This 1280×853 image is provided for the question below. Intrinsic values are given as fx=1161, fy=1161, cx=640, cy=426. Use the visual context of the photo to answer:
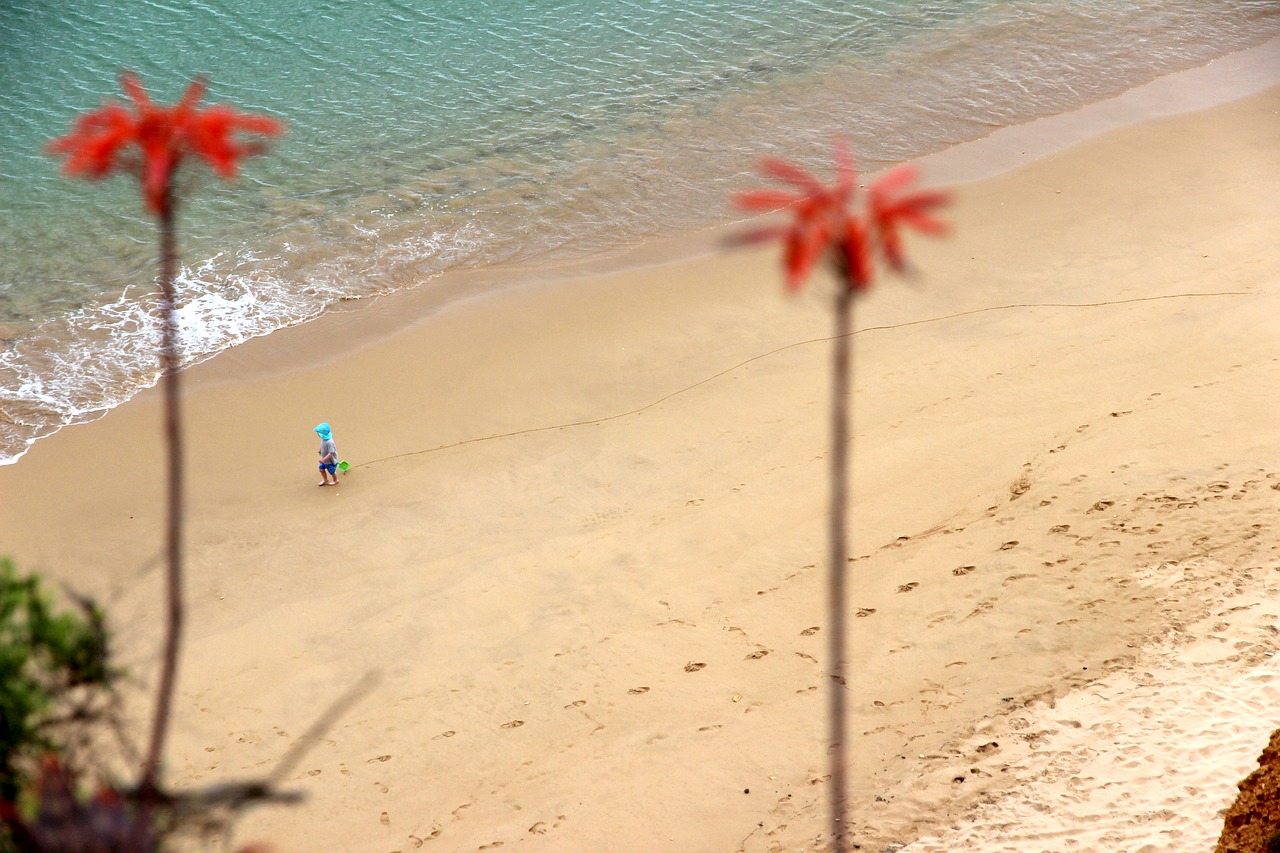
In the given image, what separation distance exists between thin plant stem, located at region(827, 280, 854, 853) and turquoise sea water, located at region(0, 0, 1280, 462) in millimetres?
5730

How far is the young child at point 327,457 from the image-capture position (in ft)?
41.9

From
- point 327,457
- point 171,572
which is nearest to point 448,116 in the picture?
point 327,457

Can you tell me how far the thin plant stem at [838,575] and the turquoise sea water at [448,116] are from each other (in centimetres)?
573

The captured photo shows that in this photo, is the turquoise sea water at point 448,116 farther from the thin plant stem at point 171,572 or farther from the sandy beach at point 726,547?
the thin plant stem at point 171,572

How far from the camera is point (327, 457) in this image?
1289cm

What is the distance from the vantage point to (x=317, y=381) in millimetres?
14836

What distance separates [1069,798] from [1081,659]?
1660 mm

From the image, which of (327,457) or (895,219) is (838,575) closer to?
(327,457)

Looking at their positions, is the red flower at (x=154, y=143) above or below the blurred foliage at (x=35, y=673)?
above

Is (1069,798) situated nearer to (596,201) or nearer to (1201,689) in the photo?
(1201,689)

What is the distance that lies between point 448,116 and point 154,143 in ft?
52.4

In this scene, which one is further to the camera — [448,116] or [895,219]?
[448,116]

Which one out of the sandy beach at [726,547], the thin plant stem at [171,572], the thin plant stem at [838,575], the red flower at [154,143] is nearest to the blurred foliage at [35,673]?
the thin plant stem at [171,572]

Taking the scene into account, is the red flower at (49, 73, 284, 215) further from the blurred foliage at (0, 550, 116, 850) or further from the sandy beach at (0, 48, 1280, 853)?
the sandy beach at (0, 48, 1280, 853)
